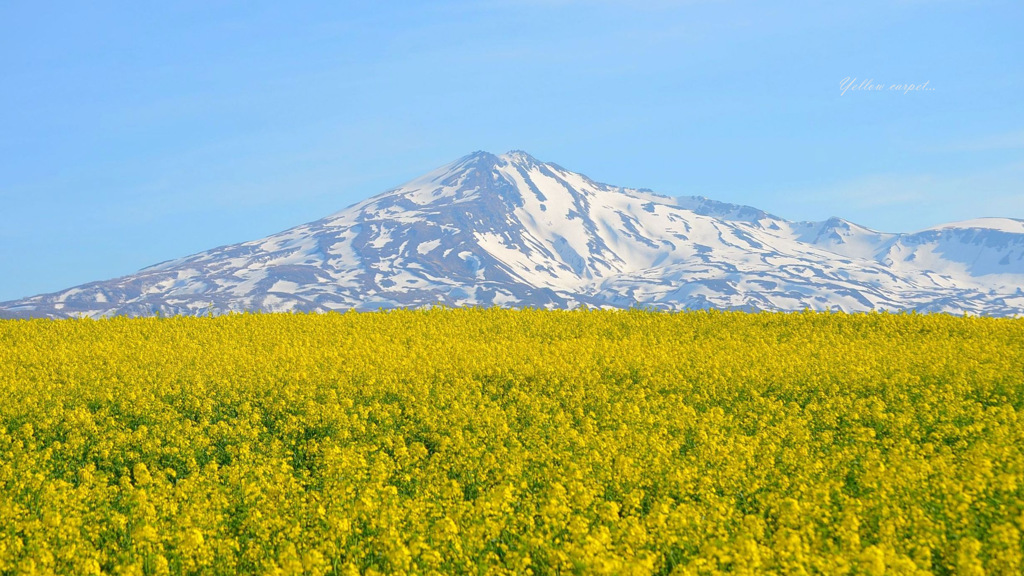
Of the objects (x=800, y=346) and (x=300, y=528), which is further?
(x=800, y=346)

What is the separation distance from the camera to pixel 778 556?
31.1ft

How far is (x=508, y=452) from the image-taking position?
13750mm

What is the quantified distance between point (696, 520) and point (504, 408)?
299 inches

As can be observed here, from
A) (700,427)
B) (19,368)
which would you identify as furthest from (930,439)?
(19,368)

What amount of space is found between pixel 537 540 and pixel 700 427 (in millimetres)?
6250

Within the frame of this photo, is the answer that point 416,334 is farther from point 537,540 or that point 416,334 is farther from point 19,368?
point 537,540

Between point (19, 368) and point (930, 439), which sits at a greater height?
point (19, 368)

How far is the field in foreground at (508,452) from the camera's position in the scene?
32.8 feet

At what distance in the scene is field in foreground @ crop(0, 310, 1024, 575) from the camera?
394 inches

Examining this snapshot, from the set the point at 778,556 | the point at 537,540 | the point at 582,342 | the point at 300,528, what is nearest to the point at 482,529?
the point at 537,540

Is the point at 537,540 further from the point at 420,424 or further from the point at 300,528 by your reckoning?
the point at 420,424

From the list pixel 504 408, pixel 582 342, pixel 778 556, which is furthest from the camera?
pixel 582 342

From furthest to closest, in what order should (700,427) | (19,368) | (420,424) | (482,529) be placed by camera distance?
(19,368), (420,424), (700,427), (482,529)

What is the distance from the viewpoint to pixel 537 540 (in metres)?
9.70
